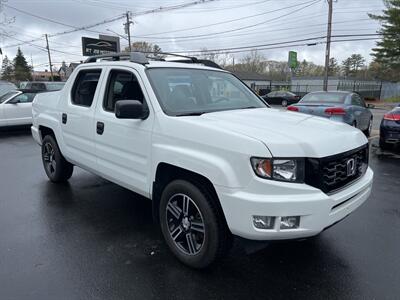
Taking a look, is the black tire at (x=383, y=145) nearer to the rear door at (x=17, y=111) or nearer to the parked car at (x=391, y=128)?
the parked car at (x=391, y=128)

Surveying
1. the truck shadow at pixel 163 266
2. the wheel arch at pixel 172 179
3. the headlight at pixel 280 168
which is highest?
the headlight at pixel 280 168

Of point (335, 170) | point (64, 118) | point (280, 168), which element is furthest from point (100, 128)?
point (335, 170)

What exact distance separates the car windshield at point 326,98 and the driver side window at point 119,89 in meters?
7.33

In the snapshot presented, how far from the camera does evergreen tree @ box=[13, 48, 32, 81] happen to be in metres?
80.9

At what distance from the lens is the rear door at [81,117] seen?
171 inches

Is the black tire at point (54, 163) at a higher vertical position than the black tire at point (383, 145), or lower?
higher

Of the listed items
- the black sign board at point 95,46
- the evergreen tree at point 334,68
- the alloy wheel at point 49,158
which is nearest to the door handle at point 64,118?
the alloy wheel at point 49,158

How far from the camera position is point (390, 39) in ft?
122

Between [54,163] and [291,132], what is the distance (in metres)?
4.25

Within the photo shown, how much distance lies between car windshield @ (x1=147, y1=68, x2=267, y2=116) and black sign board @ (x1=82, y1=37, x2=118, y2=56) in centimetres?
2522

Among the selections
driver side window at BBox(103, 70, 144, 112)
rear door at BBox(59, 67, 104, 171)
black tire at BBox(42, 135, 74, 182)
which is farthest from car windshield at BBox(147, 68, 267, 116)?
black tire at BBox(42, 135, 74, 182)

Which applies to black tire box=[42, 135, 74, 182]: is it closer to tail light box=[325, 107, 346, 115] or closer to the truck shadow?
the truck shadow

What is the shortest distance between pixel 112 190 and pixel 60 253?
206 cm

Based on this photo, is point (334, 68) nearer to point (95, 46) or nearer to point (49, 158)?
point (95, 46)
